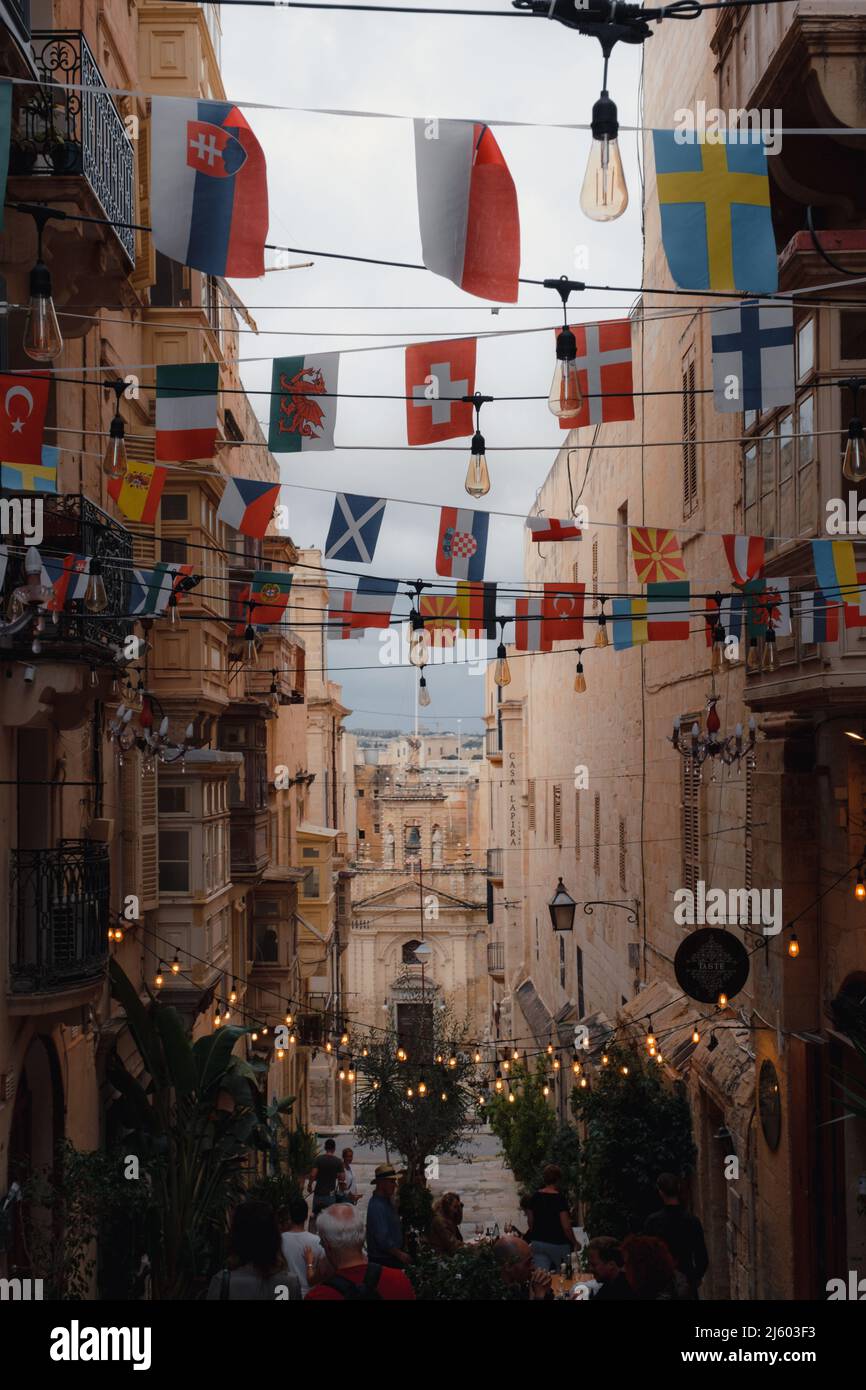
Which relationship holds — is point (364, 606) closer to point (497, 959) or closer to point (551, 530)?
point (551, 530)

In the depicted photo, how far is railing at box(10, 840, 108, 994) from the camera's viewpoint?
37.1ft

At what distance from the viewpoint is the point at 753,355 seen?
8.51m

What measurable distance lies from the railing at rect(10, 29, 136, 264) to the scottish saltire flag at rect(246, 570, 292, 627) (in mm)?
2957

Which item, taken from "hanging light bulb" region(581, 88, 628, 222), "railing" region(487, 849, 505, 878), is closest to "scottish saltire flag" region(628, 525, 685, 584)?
"hanging light bulb" region(581, 88, 628, 222)

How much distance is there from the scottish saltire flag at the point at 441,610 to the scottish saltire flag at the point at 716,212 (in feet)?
21.9

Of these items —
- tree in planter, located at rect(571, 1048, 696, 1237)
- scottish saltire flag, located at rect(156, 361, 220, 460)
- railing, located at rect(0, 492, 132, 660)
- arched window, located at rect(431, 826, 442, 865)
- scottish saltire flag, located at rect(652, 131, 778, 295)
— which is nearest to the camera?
scottish saltire flag, located at rect(652, 131, 778, 295)

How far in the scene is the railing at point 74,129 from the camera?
32.1 ft

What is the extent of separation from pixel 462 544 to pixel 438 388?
2.73 meters

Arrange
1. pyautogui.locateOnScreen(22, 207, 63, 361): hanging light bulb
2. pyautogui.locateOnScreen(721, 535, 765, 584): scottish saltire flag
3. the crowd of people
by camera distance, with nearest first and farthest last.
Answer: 1. pyautogui.locateOnScreen(22, 207, 63, 361): hanging light bulb
2. the crowd of people
3. pyautogui.locateOnScreen(721, 535, 765, 584): scottish saltire flag

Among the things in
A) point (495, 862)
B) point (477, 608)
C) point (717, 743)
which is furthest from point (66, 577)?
point (495, 862)

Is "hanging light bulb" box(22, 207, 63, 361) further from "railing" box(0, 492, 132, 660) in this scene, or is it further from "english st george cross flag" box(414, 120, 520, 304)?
"railing" box(0, 492, 132, 660)

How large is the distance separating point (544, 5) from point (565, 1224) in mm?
10232

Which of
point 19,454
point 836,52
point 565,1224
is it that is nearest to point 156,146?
point 19,454

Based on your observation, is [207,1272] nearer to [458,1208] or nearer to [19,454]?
[458,1208]
